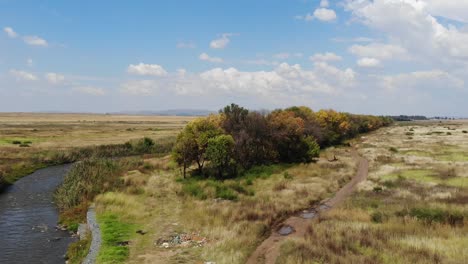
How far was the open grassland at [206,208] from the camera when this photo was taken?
2100cm

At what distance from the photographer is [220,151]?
43781 mm

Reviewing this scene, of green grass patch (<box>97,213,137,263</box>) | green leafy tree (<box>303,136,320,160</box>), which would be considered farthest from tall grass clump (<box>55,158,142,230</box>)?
green leafy tree (<box>303,136,320,160</box>)

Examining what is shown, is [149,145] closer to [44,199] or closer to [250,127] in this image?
[250,127]

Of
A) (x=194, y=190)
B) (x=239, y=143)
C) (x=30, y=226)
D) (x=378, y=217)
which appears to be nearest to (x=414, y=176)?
(x=378, y=217)

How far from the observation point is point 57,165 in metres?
60.1

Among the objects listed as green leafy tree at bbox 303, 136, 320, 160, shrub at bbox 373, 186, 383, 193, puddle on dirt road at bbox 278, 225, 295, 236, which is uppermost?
green leafy tree at bbox 303, 136, 320, 160

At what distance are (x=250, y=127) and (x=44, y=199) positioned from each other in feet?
96.5

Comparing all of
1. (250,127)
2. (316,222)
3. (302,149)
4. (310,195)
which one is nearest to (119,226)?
(316,222)

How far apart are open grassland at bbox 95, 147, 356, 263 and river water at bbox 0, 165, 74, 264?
4.14 m

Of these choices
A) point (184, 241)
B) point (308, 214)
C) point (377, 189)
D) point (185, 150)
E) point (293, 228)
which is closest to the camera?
point (184, 241)

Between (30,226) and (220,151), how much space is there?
21888 mm

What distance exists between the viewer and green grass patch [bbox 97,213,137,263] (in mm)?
19828

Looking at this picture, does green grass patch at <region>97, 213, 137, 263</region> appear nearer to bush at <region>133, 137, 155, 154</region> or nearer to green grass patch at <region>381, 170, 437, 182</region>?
green grass patch at <region>381, 170, 437, 182</region>

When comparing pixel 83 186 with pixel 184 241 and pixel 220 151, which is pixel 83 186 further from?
pixel 184 241
